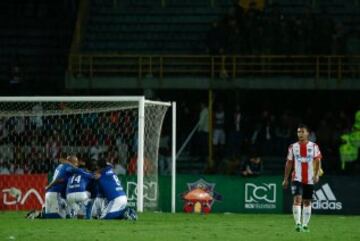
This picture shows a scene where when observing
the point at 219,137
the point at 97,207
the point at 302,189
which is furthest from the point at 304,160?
the point at 219,137

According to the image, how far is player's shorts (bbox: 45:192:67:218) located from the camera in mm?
24969

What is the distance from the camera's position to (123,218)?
23969 mm

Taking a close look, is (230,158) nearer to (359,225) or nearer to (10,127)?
(10,127)

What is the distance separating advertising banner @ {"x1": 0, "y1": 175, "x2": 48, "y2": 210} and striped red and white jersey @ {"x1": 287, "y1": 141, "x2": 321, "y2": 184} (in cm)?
1131

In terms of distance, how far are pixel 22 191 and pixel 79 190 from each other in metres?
6.40

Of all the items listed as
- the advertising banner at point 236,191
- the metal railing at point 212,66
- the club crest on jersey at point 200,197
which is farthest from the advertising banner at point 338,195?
the metal railing at point 212,66

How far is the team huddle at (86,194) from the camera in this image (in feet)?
78.9

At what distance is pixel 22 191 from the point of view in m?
30.7

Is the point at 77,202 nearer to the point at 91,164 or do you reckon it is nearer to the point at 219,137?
the point at 91,164

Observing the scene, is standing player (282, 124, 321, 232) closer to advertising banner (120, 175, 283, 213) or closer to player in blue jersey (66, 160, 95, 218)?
player in blue jersey (66, 160, 95, 218)

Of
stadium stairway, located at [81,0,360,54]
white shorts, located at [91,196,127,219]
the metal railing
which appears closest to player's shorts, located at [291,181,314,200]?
white shorts, located at [91,196,127,219]

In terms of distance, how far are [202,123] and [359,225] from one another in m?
12.8

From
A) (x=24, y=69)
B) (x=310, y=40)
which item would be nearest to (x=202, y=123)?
(x=310, y=40)

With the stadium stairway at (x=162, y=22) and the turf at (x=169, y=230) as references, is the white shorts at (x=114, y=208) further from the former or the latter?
the stadium stairway at (x=162, y=22)
